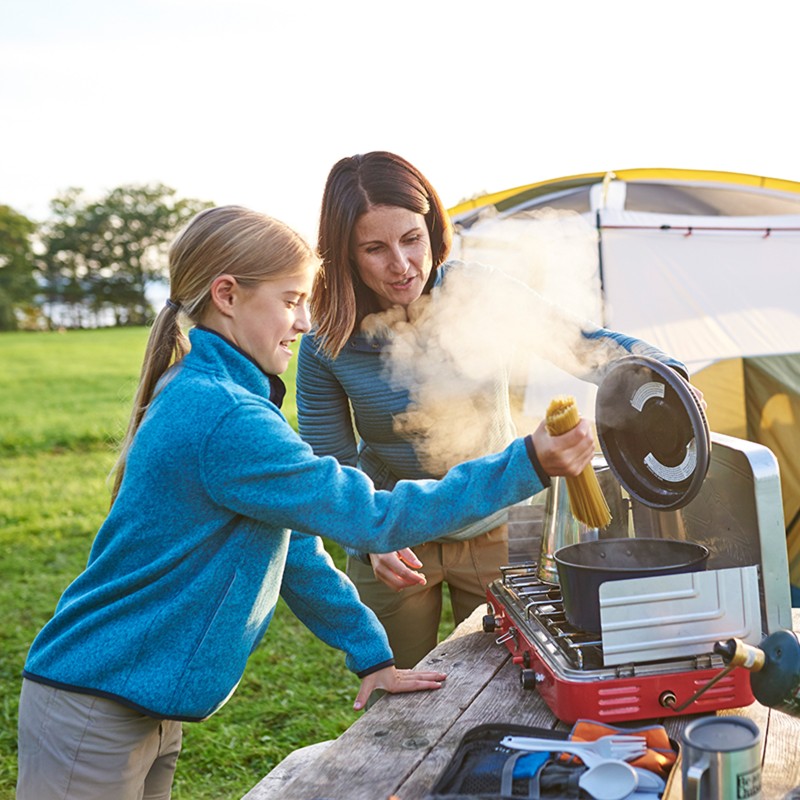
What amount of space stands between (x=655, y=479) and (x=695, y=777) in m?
0.76

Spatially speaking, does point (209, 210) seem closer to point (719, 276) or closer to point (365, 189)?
point (365, 189)

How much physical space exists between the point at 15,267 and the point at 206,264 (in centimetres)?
5325

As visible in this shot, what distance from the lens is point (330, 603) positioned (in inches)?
74.5

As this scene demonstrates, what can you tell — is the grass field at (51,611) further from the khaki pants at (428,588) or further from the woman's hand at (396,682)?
the khaki pants at (428,588)

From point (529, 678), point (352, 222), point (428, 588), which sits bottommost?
point (428, 588)

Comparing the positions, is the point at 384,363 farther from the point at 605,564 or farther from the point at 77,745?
the point at 77,745

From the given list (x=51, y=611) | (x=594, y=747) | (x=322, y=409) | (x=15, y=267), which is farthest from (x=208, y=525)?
(x=15, y=267)

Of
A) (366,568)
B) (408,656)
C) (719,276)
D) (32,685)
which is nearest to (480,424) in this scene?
(366,568)

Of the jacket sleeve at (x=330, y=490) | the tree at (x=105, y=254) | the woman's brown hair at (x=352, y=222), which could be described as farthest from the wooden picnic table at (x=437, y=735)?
the tree at (x=105, y=254)

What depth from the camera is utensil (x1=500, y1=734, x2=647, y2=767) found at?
4.57 feet

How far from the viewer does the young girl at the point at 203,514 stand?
150cm

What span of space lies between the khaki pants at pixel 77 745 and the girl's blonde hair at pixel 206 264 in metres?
0.39

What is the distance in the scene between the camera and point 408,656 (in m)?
2.58

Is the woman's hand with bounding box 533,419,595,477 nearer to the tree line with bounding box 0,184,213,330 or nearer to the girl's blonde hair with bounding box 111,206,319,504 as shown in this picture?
the girl's blonde hair with bounding box 111,206,319,504
